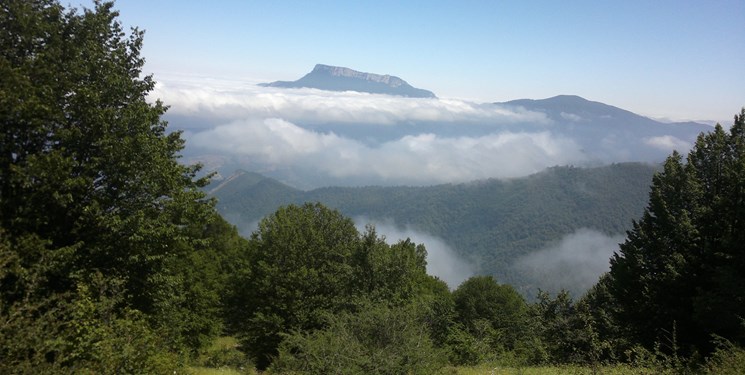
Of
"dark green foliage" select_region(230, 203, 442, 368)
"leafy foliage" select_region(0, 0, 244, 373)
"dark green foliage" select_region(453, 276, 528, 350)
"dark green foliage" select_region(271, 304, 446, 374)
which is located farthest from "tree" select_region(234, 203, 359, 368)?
"dark green foliage" select_region(453, 276, 528, 350)

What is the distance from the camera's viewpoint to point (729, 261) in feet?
63.2

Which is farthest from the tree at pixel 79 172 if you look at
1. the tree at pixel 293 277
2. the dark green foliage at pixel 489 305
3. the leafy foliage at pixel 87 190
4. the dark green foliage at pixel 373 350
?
the dark green foliage at pixel 489 305

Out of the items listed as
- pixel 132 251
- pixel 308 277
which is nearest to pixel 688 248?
pixel 308 277

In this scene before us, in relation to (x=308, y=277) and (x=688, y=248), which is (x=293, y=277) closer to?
(x=308, y=277)

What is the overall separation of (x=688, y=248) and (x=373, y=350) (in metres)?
21.9

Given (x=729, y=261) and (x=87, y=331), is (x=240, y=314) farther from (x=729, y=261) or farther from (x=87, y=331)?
(x=729, y=261)

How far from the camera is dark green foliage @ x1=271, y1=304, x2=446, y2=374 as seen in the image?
10.8m

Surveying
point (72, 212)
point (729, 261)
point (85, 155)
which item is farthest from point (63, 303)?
point (729, 261)

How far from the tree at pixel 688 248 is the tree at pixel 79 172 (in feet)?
75.0

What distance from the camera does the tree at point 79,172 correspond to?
11086 mm

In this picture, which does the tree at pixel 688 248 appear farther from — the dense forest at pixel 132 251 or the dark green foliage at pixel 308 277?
the dark green foliage at pixel 308 277

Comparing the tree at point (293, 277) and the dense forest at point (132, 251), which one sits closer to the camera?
the dense forest at point (132, 251)

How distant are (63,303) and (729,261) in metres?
25.9

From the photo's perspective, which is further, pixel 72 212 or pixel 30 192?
pixel 72 212
